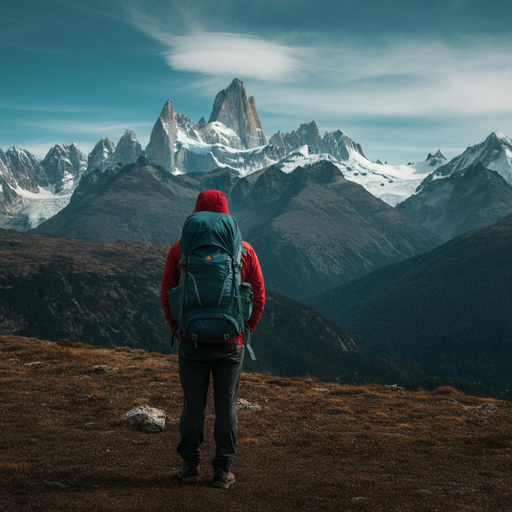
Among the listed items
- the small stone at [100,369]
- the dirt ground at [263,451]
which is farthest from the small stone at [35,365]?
the small stone at [100,369]

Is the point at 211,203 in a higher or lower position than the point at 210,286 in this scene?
higher

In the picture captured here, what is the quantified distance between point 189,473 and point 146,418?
17.9ft

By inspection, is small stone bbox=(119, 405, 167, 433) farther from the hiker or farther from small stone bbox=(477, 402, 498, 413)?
small stone bbox=(477, 402, 498, 413)

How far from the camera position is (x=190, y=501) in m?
10.4

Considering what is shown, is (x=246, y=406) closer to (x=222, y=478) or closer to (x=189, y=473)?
(x=189, y=473)

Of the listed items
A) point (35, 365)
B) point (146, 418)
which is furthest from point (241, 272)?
point (35, 365)

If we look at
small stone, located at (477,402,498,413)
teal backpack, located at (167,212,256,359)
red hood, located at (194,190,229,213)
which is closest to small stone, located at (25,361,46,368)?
teal backpack, located at (167,212,256,359)

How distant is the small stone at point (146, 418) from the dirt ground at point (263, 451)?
1.09 feet

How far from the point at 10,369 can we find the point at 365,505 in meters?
21.2

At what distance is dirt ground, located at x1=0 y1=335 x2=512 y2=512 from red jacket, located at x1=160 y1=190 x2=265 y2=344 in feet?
12.3

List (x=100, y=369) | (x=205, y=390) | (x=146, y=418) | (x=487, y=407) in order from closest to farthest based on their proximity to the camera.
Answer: (x=205, y=390) → (x=146, y=418) → (x=487, y=407) → (x=100, y=369)

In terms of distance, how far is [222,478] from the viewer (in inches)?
452

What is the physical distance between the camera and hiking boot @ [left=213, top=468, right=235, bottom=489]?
1139 centimetres

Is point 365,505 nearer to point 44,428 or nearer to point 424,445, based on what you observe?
point 424,445
